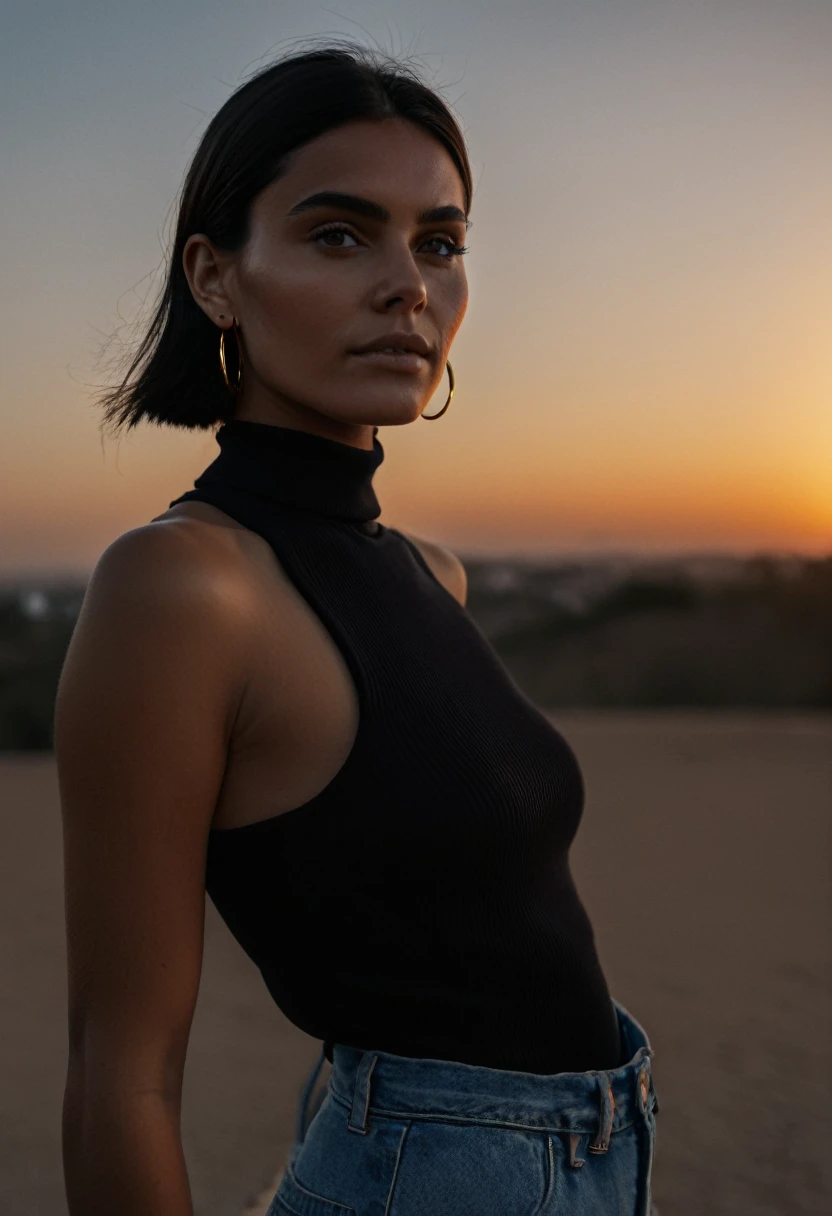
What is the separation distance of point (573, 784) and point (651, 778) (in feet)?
27.5

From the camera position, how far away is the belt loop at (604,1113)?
4.36 ft

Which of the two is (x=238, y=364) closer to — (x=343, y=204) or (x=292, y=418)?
(x=292, y=418)

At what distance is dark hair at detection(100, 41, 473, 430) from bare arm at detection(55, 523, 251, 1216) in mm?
478

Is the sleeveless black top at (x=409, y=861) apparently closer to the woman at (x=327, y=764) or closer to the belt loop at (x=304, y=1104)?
the woman at (x=327, y=764)

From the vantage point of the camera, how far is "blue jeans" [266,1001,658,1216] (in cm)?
126

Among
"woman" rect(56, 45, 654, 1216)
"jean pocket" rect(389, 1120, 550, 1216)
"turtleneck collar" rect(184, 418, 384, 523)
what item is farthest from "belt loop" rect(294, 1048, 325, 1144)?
"turtleneck collar" rect(184, 418, 384, 523)

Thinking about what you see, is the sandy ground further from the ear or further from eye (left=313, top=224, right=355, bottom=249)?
eye (left=313, top=224, right=355, bottom=249)

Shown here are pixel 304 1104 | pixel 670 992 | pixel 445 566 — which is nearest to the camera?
pixel 304 1104

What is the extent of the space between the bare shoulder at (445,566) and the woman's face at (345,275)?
1.57 feet

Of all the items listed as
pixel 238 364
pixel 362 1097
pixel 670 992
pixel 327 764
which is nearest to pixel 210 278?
pixel 238 364

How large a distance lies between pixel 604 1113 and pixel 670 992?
5194 millimetres

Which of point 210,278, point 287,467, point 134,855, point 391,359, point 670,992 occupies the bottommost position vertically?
point 670,992

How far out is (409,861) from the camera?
1.27 meters

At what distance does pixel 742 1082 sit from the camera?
5.28m
